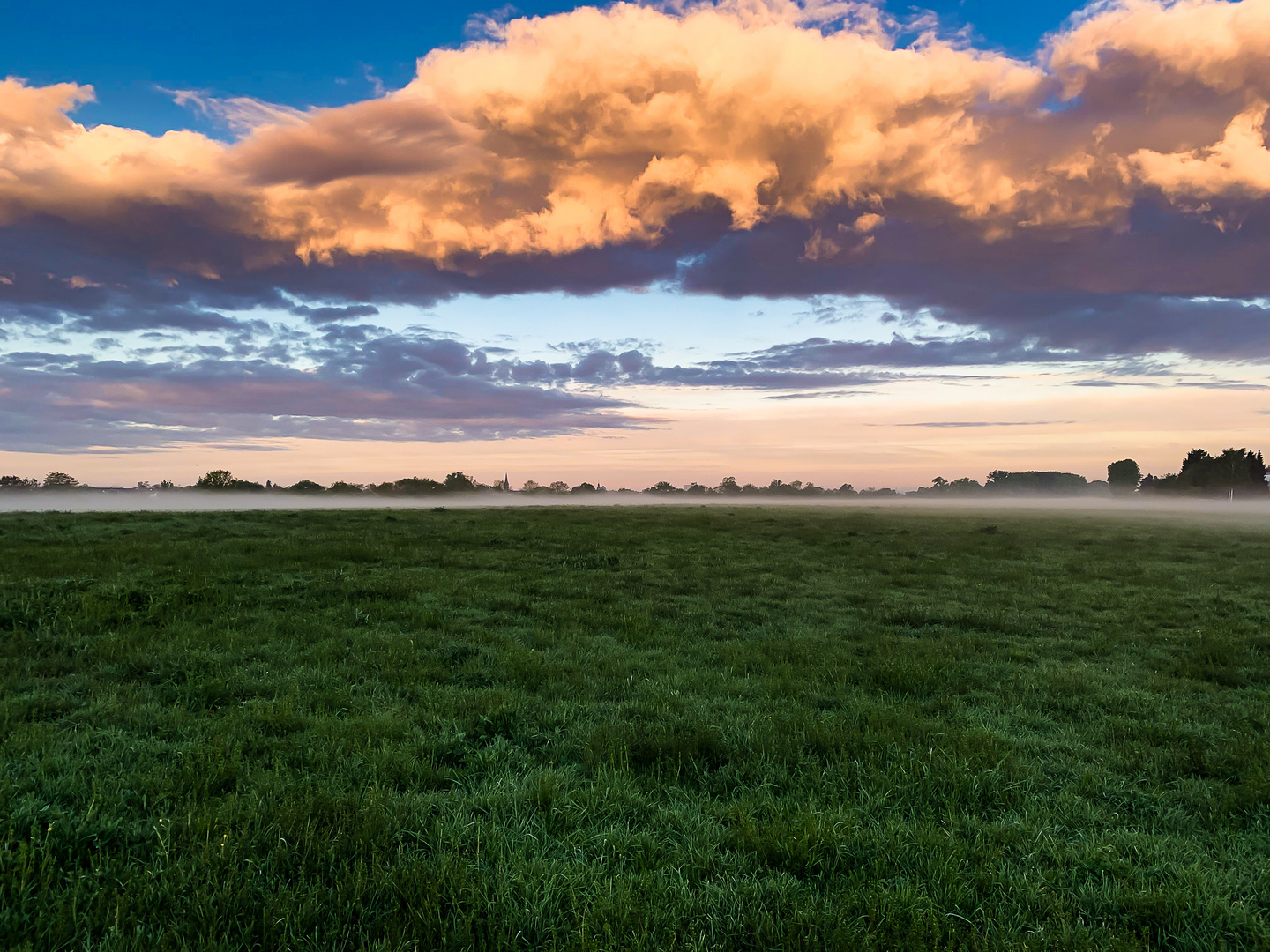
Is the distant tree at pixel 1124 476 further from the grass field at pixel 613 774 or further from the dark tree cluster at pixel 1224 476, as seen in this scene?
the grass field at pixel 613 774

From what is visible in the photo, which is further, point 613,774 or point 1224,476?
point 1224,476

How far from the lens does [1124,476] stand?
19325 centimetres

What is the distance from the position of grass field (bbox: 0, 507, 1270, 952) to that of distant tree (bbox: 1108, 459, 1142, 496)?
716 feet

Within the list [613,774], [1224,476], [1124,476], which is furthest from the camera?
[1124,476]

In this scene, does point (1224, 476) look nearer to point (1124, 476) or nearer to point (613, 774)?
point (1124, 476)

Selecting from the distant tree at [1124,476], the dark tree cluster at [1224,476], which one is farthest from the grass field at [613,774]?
the distant tree at [1124,476]

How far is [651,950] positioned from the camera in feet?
13.5

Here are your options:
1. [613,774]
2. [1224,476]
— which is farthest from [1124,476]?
[613,774]

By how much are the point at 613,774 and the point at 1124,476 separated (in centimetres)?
23754

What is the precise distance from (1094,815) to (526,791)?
540 cm

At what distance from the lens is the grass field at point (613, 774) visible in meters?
4.46

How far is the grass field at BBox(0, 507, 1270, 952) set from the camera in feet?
14.6

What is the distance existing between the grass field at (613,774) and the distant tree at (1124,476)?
21837cm

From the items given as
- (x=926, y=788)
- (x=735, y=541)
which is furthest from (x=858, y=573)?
(x=926, y=788)
